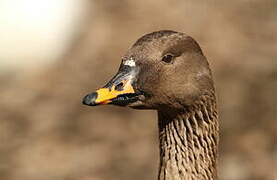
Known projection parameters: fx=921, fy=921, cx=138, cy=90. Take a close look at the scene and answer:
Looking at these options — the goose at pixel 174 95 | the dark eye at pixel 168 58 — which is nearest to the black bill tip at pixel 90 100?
the goose at pixel 174 95

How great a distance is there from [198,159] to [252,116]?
5607 mm

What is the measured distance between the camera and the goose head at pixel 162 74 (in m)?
7.17

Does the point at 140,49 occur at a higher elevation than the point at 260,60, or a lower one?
lower

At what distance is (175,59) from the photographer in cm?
730

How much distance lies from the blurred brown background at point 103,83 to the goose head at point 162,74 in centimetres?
480

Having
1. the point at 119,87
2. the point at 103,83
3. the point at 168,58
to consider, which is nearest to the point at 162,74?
the point at 168,58

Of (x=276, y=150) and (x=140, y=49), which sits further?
(x=276, y=150)

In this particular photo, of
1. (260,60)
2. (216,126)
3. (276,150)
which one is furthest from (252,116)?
(216,126)

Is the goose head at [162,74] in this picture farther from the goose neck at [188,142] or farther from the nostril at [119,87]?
the goose neck at [188,142]

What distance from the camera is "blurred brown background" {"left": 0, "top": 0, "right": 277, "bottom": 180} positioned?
12711 millimetres

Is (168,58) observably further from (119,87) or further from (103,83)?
(103,83)

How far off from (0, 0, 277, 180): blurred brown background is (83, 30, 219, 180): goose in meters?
4.42

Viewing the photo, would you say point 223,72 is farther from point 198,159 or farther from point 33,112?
point 198,159

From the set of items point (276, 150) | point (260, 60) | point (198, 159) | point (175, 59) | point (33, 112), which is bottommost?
point (198, 159)
